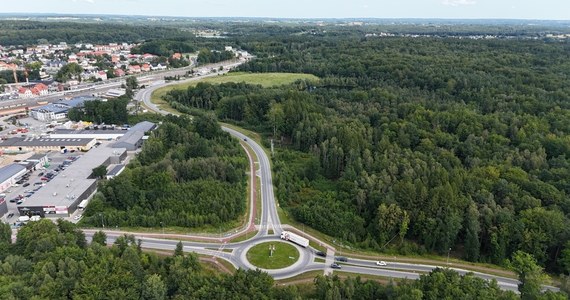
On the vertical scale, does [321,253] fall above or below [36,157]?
below

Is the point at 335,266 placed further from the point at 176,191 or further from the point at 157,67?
the point at 157,67

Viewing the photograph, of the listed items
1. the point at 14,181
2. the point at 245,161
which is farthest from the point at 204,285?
the point at 14,181

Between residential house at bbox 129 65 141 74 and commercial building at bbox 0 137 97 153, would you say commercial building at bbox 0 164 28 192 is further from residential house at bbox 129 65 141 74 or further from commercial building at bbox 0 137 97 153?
residential house at bbox 129 65 141 74

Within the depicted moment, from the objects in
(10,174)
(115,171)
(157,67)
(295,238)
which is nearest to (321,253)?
(295,238)

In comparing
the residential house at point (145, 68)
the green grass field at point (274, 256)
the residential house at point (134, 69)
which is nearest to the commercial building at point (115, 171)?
the green grass field at point (274, 256)

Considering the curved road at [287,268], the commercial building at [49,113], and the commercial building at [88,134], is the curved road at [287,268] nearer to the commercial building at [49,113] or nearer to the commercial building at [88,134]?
the commercial building at [88,134]

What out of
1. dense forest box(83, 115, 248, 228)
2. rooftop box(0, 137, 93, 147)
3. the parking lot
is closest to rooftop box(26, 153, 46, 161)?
the parking lot
